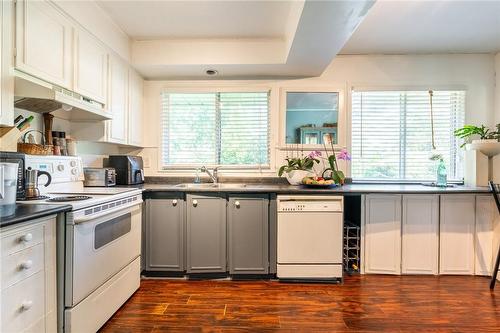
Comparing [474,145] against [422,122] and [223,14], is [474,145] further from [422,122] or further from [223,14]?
[223,14]

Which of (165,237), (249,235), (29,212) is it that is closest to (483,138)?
(249,235)

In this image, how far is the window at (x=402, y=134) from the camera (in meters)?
3.10

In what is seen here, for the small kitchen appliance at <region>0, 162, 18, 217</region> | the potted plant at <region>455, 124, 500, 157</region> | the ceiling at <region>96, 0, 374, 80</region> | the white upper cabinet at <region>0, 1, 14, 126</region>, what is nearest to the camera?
the small kitchen appliance at <region>0, 162, 18, 217</region>

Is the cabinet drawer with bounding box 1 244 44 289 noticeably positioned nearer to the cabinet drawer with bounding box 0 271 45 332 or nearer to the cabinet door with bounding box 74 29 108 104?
the cabinet drawer with bounding box 0 271 45 332

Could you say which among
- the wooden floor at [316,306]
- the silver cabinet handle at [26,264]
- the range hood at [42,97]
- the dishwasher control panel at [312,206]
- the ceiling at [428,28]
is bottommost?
the wooden floor at [316,306]

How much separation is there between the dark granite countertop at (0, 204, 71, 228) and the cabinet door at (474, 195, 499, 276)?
3429 millimetres

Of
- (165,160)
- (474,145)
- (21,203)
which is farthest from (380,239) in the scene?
(21,203)

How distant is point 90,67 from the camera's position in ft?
6.97

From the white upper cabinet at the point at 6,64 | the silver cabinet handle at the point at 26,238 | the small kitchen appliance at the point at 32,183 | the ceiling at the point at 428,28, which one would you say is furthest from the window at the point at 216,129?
the silver cabinet handle at the point at 26,238

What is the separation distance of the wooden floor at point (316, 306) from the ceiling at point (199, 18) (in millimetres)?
2372

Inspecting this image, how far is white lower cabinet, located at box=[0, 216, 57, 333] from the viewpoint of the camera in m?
1.11

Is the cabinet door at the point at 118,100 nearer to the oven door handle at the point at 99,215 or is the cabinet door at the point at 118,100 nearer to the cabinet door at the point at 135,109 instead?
the cabinet door at the point at 135,109


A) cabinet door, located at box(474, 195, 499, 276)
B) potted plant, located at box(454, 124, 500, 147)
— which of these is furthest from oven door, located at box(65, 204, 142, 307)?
potted plant, located at box(454, 124, 500, 147)

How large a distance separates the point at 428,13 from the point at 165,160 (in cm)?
297
